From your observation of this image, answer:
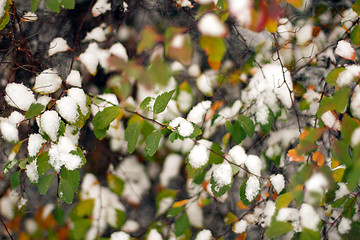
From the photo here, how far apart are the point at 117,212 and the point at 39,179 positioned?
0.38m

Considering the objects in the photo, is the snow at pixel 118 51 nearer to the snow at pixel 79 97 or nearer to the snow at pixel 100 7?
→ the snow at pixel 100 7

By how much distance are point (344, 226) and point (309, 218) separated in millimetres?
188

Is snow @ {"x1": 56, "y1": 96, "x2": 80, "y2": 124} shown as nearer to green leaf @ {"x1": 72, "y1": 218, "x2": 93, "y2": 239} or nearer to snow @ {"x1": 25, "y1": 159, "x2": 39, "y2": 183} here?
snow @ {"x1": 25, "y1": 159, "x2": 39, "y2": 183}

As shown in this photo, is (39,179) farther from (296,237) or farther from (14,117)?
(296,237)

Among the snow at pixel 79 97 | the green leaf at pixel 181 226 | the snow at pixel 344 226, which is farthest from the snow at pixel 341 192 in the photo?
the snow at pixel 79 97

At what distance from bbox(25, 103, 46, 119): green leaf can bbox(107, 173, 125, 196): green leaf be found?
0.54 meters

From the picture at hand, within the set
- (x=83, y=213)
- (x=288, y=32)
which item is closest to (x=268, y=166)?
(x=288, y=32)

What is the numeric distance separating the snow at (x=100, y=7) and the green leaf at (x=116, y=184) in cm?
61

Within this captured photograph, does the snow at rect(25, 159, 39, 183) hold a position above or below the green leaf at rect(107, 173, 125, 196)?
above

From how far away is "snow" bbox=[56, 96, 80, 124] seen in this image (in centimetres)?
70

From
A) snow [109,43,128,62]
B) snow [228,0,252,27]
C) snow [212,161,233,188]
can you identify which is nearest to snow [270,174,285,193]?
snow [212,161,233,188]

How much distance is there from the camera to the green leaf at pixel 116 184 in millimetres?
1172

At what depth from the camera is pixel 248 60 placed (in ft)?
3.84

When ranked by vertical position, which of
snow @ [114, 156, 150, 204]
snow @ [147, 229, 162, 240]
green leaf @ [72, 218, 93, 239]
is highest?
snow @ [147, 229, 162, 240]
